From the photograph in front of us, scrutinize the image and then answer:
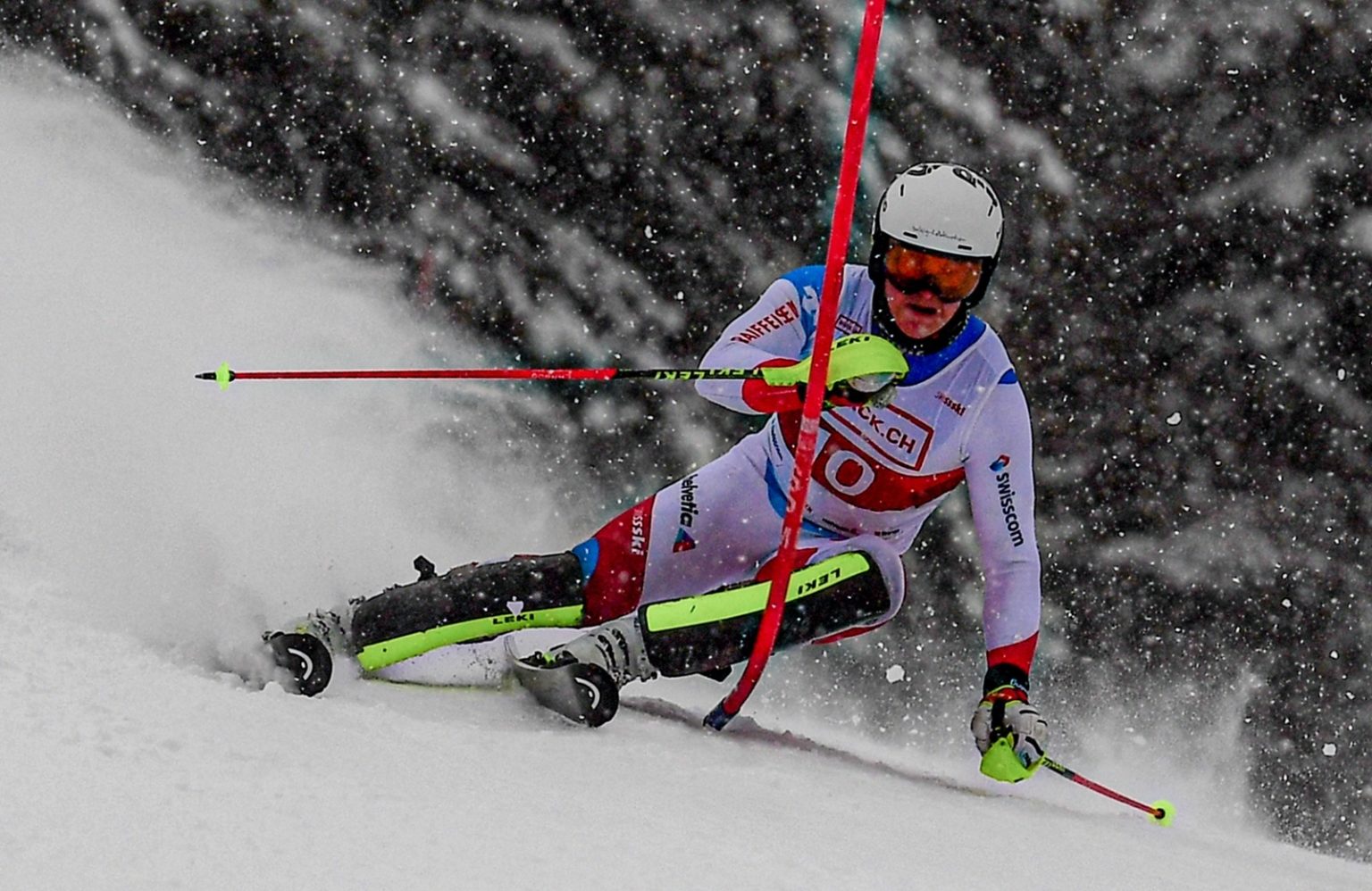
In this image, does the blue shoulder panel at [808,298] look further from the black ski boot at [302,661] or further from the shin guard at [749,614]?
the black ski boot at [302,661]

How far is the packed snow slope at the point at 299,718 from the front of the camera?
6.06 ft

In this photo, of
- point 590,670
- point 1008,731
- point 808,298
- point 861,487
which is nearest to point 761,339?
point 808,298

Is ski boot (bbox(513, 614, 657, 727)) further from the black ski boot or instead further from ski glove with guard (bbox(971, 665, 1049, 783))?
ski glove with guard (bbox(971, 665, 1049, 783))

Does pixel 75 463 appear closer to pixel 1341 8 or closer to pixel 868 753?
pixel 868 753

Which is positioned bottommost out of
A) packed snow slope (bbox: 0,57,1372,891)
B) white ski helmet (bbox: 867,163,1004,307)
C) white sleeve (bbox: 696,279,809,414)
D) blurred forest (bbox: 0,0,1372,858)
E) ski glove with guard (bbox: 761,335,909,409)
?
packed snow slope (bbox: 0,57,1372,891)

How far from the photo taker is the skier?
3062mm

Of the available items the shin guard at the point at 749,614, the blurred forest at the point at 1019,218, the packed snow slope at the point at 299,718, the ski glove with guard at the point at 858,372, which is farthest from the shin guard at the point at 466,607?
the blurred forest at the point at 1019,218

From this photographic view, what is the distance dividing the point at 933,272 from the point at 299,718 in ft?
5.08

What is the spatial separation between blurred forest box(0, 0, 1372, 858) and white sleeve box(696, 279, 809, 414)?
4.20 m

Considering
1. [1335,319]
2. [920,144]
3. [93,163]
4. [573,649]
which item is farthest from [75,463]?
[1335,319]

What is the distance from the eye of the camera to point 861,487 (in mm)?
3385

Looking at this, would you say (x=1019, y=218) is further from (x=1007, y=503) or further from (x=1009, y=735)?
(x=1009, y=735)

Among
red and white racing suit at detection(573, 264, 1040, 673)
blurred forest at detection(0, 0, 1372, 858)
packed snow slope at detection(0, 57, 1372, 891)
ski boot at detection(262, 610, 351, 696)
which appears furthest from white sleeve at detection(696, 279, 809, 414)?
blurred forest at detection(0, 0, 1372, 858)

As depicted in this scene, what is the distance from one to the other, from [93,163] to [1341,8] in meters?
6.38
